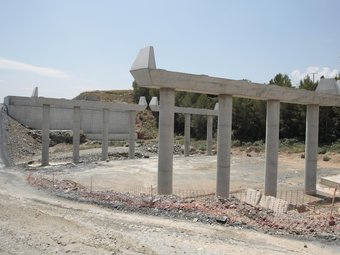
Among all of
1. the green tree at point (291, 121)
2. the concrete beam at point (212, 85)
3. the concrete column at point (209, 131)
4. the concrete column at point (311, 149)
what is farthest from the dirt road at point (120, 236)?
the green tree at point (291, 121)

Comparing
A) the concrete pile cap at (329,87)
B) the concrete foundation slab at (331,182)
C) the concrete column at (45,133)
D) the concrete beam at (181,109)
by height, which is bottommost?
the concrete foundation slab at (331,182)

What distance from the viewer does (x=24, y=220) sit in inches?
479

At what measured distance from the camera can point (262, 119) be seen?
197 feet

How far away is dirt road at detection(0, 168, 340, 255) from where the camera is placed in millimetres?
9656

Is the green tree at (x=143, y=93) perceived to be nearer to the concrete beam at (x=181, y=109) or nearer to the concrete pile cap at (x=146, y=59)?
the concrete beam at (x=181, y=109)

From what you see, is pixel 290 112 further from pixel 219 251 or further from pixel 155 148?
pixel 219 251

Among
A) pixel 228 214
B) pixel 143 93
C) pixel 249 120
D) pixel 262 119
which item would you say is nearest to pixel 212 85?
pixel 228 214

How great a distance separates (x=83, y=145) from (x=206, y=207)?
141ft

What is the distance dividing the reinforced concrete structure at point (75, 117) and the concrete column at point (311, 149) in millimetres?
20069

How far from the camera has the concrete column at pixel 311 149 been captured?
79.9ft

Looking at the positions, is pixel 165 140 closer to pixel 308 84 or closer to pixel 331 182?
pixel 331 182

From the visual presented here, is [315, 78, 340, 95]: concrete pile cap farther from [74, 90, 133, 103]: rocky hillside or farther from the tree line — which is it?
[74, 90, 133, 103]: rocky hillside

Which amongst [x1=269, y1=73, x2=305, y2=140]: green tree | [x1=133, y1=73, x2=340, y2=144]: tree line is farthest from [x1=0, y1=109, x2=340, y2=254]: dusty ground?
[x1=269, y1=73, x2=305, y2=140]: green tree

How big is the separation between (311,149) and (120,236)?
1728cm
